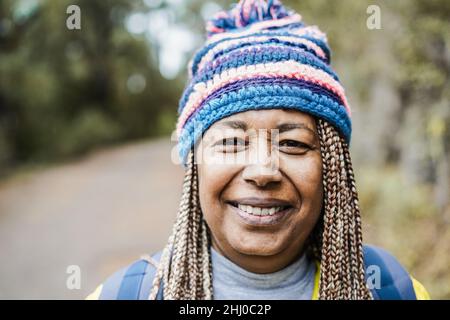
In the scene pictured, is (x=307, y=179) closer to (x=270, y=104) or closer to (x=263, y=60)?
(x=270, y=104)

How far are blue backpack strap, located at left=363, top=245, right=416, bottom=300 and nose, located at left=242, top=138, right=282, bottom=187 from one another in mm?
617

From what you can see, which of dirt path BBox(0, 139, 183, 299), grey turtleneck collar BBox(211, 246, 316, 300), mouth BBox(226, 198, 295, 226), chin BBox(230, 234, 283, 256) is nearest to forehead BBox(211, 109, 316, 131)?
mouth BBox(226, 198, 295, 226)

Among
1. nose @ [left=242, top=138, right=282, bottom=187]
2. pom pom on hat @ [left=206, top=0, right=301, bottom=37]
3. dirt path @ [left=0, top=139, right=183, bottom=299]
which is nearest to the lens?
nose @ [left=242, top=138, right=282, bottom=187]

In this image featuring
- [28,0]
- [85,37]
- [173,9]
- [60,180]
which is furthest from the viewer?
[173,9]

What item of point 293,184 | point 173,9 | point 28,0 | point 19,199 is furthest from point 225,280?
point 173,9

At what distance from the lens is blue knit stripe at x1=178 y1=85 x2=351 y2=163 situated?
1669mm

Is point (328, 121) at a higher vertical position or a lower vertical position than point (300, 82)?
lower

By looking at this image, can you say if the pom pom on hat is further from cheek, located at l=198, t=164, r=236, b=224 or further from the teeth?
the teeth

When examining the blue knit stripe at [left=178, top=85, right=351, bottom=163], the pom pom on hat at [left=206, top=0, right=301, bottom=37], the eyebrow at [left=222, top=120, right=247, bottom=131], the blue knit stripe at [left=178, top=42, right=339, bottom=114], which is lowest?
the eyebrow at [left=222, top=120, right=247, bottom=131]

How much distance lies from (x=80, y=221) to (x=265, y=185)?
7183 mm

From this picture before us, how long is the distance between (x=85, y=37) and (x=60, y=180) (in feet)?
18.7
